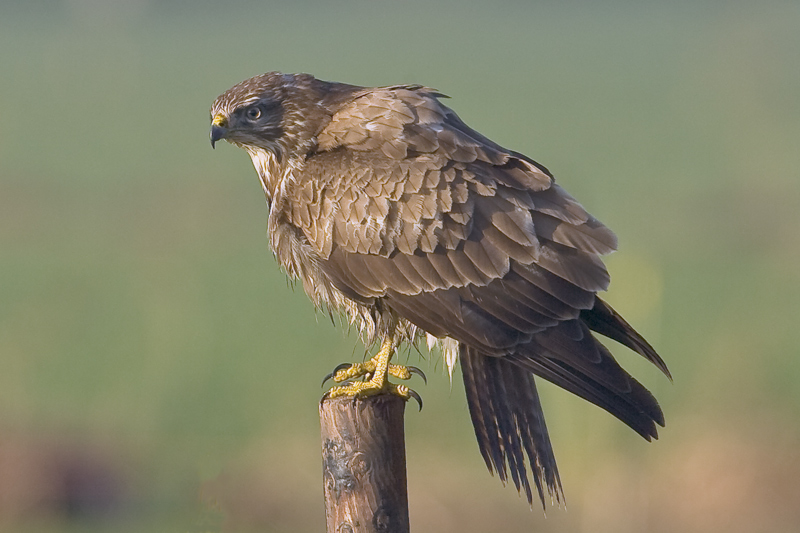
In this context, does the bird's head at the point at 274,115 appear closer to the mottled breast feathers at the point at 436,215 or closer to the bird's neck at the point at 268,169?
the bird's neck at the point at 268,169

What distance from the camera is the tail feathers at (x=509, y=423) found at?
4930 millimetres

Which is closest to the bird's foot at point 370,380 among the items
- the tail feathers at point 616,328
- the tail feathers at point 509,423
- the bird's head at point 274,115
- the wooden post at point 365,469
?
the wooden post at point 365,469

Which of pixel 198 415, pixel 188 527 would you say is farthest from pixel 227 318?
pixel 188 527

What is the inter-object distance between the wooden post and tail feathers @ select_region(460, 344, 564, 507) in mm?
377

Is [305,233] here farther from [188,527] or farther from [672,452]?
[672,452]

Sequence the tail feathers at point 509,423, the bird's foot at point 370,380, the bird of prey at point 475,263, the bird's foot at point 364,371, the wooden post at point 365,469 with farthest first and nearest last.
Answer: the bird's foot at point 364,371
the bird's foot at point 370,380
the tail feathers at point 509,423
the bird of prey at point 475,263
the wooden post at point 365,469

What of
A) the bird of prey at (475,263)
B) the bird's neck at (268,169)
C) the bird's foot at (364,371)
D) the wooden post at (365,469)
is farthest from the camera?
the bird's neck at (268,169)

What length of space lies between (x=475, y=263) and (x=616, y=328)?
2.16ft

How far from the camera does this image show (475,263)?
487 centimetres

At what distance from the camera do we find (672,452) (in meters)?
8.93

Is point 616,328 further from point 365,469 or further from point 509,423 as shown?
point 365,469

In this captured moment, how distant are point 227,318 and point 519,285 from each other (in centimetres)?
682

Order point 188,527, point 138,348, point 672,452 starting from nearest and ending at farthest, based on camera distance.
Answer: point 188,527, point 672,452, point 138,348

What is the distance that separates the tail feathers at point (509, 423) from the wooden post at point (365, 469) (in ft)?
1.24
